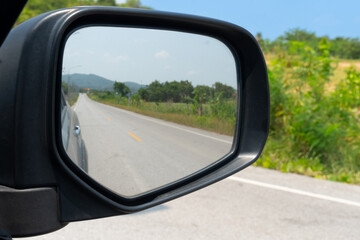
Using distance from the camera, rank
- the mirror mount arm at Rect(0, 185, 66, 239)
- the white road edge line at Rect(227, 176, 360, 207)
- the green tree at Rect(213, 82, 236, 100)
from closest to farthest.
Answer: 1. the mirror mount arm at Rect(0, 185, 66, 239)
2. the green tree at Rect(213, 82, 236, 100)
3. the white road edge line at Rect(227, 176, 360, 207)

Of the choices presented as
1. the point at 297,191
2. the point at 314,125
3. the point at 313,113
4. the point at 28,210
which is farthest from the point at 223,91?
the point at 313,113

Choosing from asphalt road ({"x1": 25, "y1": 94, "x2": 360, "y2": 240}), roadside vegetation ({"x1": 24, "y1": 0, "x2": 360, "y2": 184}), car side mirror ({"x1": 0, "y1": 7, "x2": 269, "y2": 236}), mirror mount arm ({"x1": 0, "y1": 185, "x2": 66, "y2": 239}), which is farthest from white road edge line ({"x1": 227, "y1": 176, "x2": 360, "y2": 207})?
mirror mount arm ({"x1": 0, "y1": 185, "x2": 66, "y2": 239})

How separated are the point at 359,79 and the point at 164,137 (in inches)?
318

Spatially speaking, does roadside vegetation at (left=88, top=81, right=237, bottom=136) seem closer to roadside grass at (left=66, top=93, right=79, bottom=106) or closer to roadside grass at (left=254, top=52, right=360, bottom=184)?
roadside grass at (left=66, top=93, right=79, bottom=106)

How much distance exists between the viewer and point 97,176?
1022 mm

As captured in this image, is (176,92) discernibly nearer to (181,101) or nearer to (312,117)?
(181,101)

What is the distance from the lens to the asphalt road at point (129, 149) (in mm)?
1079

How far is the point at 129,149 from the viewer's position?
1.13 metres

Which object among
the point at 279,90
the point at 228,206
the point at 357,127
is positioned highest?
the point at 279,90

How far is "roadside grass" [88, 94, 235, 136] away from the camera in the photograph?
1.19m

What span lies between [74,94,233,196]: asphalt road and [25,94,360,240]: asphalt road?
2470mm

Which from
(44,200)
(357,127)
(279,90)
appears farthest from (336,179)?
(44,200)

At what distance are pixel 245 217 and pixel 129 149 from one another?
3.46 meters

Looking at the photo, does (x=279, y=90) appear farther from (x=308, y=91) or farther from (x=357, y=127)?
(x=357, y=127)
